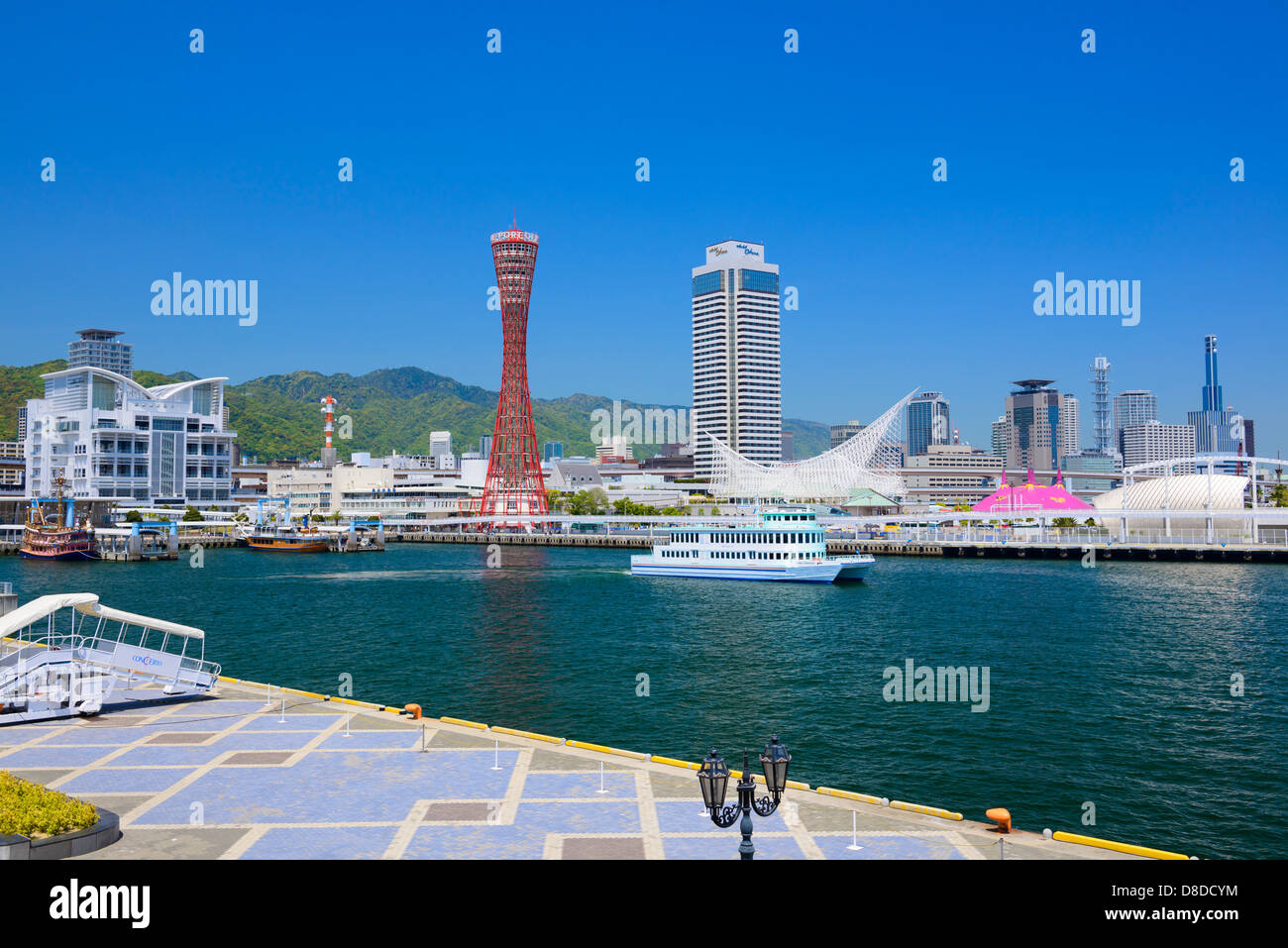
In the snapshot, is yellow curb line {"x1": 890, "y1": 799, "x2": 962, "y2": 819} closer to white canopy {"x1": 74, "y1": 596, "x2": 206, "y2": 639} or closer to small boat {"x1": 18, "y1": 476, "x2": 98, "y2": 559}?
white canopy {"x1": 74, "y1": 596, "x2": 206, "y2": 639}

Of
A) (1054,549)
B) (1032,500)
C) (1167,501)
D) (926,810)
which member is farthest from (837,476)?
(926,810)

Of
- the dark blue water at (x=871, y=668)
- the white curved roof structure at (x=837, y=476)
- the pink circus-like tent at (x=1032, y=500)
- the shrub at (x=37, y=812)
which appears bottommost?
the dark blue water at (x=871, y=668)

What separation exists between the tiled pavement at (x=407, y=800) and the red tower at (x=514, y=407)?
9594cm

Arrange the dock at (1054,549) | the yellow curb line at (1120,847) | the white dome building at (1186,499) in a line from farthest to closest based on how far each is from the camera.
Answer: the white dome building at (1186,499) < the dock at (1054,549) < the yellow curb line at (1120,847)

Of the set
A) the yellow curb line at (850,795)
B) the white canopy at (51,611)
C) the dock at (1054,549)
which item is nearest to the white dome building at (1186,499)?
the dock at (1054,549)

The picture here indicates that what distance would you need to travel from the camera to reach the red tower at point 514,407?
118250 mm

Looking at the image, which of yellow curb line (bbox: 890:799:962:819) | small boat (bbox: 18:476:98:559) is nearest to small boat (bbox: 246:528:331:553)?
small boat (bbox: 18:476:98:559)

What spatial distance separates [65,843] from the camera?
1285 cm

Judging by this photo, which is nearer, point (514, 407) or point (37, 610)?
point (37, 610)

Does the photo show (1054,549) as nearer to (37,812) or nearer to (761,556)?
(761,556)

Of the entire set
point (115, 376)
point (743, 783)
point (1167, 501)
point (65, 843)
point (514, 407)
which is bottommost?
point (65, 843)

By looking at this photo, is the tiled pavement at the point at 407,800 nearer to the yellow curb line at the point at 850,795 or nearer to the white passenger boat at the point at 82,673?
the yellow curb line at the point at 850,795

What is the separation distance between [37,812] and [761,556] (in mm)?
62195

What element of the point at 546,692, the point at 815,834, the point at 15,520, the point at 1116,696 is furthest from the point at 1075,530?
the point at 15,520
